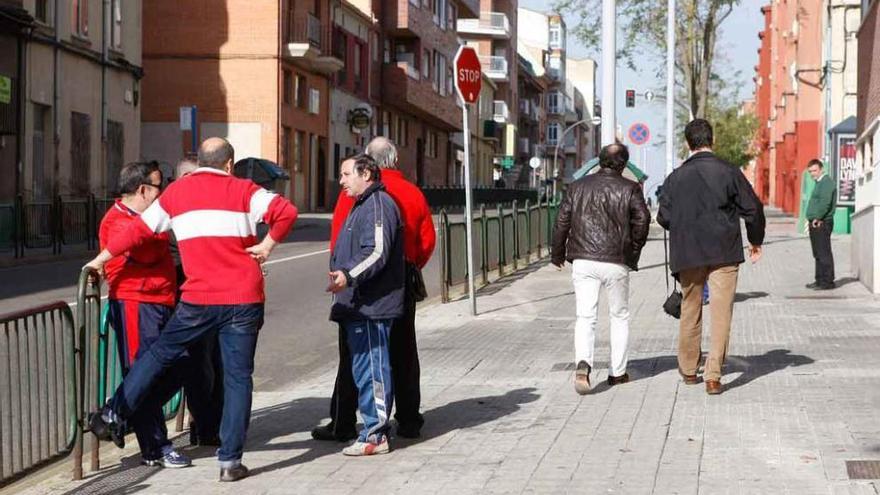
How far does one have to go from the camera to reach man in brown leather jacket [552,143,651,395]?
1027 centimetres

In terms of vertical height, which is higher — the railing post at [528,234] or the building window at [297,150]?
the building window at [297,150]

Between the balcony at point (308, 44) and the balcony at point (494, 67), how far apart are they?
43346 millimetres

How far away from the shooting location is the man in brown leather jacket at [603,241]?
10.3 metres

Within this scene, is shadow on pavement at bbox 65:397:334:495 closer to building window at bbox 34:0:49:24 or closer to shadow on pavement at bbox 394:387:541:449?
shadow on pavement at bbox 394:387:541:449

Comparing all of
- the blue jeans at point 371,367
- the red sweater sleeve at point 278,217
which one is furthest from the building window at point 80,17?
the red sweater sleeve at point 278,217

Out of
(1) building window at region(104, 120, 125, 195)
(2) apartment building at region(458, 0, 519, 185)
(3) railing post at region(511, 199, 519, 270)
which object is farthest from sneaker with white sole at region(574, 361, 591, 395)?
(2) apartment building at region(458, 0, 519, 185)

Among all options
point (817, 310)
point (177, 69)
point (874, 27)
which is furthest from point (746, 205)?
point (177, 69)

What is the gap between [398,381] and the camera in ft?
28.2

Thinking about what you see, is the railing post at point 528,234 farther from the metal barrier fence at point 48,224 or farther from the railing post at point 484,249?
the metal barrier fence at point 48,224

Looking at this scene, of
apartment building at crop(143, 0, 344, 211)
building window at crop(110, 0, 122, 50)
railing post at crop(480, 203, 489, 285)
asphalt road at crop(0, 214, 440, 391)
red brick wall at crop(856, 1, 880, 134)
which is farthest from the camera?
apartment building at crop(143, 0, 344, 211)

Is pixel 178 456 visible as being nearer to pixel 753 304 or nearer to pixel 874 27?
pixel 753 304

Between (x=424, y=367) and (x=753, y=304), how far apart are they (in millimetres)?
A: 6887

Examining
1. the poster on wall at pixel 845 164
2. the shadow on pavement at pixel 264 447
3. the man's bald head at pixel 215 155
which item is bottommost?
the shadow on pavement at pixel 264 447

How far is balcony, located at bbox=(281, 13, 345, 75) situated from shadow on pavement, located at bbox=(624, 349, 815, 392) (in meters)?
37.8
